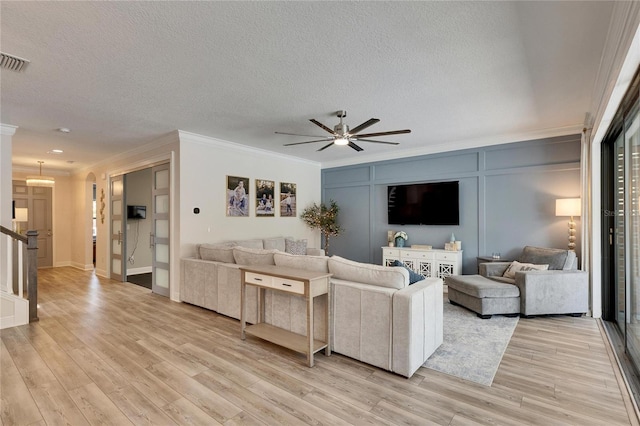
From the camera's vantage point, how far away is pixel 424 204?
6.30 metres

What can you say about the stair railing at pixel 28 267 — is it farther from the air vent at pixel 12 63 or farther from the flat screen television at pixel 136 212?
the flat screen television at pixel 136 212

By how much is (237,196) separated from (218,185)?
0.45 m

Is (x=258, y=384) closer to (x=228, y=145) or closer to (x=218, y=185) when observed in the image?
(x=218, y=185)

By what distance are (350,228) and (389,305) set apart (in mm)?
4829

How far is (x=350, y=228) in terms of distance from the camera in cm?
753

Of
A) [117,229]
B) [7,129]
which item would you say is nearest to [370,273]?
[7,129]

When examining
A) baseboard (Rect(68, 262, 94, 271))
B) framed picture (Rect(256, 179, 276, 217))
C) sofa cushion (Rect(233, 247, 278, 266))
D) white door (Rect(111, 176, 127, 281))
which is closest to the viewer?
sofa cushion (Rect(233, 247, 278, 266))

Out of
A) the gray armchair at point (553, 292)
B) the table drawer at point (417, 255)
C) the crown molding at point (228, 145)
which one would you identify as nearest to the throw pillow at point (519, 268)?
the gray armchair at point (553, 292)

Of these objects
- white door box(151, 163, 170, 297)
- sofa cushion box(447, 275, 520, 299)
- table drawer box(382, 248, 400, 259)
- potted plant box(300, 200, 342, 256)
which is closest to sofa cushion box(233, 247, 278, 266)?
white door box(151, 163, 170, 297)

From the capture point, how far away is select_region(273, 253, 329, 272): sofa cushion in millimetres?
3299

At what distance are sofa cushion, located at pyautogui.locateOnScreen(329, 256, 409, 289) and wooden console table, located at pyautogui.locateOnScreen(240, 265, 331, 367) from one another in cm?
17

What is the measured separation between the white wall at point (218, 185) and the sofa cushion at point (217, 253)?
39cm

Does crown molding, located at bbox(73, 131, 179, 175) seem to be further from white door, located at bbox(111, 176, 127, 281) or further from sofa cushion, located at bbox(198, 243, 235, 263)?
sofa cushion, located at bbox(198, 243, 235, 263)

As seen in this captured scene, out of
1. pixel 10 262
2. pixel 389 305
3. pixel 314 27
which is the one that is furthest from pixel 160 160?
pixel 389 305
